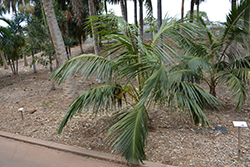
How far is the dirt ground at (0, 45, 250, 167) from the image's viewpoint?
10.8ft

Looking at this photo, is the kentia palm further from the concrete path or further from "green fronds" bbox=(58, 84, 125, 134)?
the concrete path

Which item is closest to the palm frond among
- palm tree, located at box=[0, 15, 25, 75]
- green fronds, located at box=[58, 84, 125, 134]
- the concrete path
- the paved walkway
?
the paved walkway

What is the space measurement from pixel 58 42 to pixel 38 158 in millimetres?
3590

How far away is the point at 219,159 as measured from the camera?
10.3 feet

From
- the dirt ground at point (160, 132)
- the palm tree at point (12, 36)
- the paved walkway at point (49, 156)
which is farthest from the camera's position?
the palm tree at point (12, 36)

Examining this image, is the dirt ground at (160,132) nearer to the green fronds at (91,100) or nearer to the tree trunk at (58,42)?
the tree trunk at (58,42)

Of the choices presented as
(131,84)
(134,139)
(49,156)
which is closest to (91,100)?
(131,84)

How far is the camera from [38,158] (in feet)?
12.2

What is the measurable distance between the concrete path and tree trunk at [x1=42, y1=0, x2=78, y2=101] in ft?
7.41

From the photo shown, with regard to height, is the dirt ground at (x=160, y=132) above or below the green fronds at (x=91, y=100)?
below

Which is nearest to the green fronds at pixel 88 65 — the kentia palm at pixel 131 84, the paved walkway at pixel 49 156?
the kentia palm at pixel 131 84

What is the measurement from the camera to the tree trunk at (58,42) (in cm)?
589

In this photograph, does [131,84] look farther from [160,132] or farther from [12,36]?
[12,36]

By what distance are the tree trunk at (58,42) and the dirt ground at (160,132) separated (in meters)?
0.44
